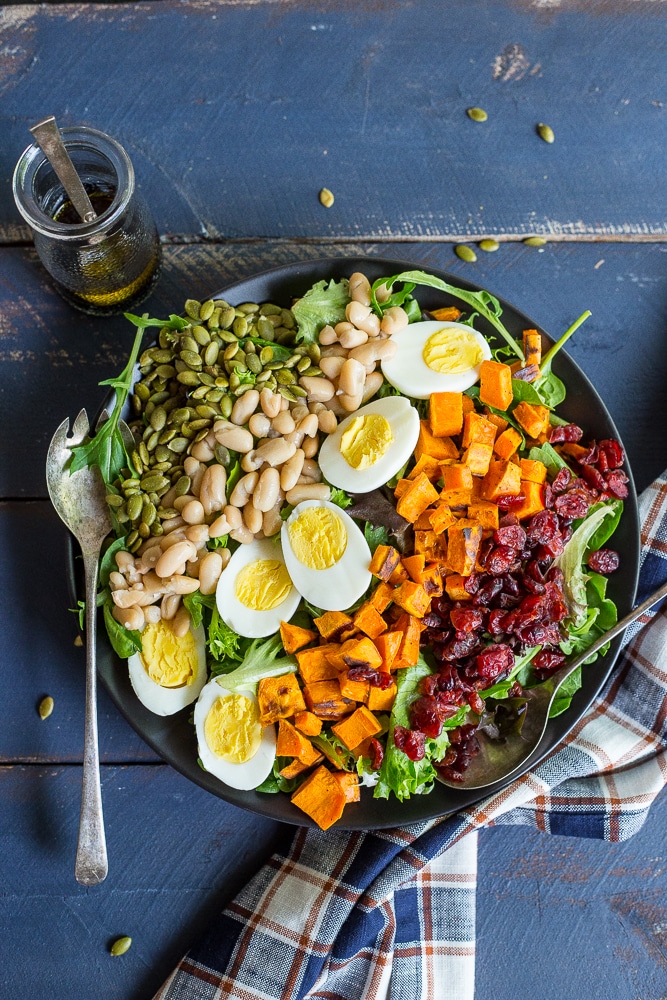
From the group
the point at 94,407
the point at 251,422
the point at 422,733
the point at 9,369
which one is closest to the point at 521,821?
the point at 422,733

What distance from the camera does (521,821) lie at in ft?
6.32

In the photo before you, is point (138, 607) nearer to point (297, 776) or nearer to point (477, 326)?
point (297, 776)

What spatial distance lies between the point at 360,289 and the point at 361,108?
2.39 feet

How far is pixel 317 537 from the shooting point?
1.67 m

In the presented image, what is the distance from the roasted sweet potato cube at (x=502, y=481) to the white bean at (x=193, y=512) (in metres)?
0.62

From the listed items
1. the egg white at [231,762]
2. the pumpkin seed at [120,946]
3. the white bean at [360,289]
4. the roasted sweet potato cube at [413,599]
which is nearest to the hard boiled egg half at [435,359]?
the white bean at [360,289]

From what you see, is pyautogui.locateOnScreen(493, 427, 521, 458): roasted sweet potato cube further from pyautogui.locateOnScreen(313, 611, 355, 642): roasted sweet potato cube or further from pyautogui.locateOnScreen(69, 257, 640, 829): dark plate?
pyautogui.locateOnScreen(313, 611, 355, 642): roasted sweet potato cube

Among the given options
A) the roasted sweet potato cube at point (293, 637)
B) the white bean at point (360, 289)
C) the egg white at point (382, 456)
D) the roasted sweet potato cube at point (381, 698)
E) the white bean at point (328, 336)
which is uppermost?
the white bean at point (360, 289)

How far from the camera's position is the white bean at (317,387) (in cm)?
171

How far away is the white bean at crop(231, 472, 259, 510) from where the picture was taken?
166cm

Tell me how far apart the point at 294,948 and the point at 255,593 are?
0.89 metres

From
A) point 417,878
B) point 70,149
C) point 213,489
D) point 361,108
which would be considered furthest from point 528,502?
point 70,149

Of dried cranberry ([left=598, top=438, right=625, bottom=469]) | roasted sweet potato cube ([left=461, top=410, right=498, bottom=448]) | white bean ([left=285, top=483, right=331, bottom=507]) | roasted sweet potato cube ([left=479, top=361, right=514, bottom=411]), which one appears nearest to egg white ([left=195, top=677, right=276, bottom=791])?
white bean ([left=285, top=483, right=331, bottom=507])

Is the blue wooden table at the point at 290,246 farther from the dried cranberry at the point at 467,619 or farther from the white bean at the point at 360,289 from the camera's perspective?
the dried cranberry at the point at 467,619
